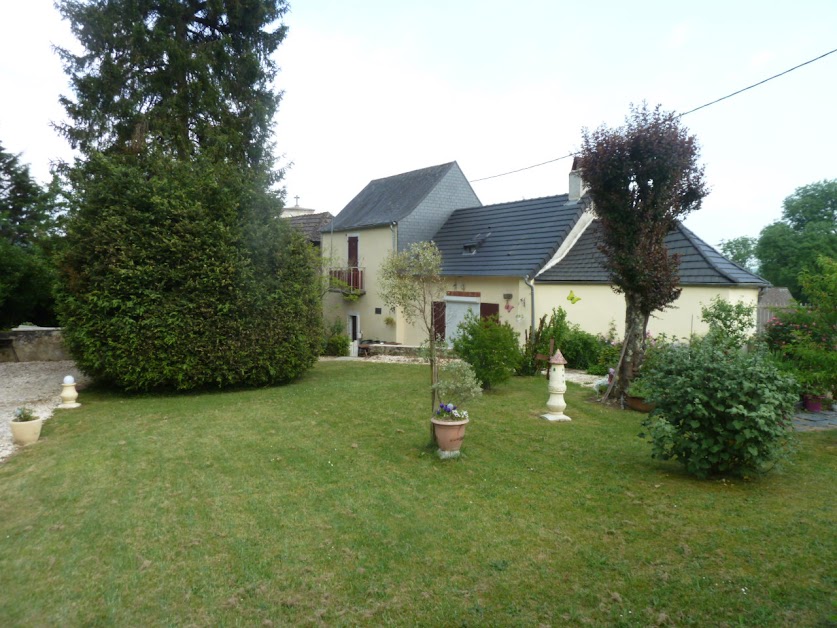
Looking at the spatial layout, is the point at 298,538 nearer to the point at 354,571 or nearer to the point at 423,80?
the point at 354,571

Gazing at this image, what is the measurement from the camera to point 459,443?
702cm

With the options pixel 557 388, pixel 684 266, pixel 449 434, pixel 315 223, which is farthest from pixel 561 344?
pixel 315 223

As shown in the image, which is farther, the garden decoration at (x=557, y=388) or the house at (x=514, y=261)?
the house at (x=514, y=261)

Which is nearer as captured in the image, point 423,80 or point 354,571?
point 354,571

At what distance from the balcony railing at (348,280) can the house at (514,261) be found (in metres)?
0.07

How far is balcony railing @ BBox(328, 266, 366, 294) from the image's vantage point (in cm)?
2294

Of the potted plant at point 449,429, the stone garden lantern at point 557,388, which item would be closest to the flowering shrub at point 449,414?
the potted plant at point 449,429

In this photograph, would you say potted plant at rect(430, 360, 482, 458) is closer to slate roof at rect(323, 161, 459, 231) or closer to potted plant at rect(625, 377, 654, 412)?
potted plant at rect(625, 377, 654, 412)

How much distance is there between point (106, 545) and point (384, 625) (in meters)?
2.89

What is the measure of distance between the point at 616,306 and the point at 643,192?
6.35 metres

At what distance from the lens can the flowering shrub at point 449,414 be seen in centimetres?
707

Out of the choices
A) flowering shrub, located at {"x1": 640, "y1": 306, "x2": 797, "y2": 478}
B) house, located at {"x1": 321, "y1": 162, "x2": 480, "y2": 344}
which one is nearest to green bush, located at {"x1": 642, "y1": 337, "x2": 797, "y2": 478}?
flowering shrub, located at {"x1": 640, "y1": 306, "x2": 797, "y2": 478}

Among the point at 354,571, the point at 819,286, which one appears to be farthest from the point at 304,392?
the point at 819,286

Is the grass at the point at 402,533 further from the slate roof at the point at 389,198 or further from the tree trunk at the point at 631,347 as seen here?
Result: the slate roof at the point at 389,198
